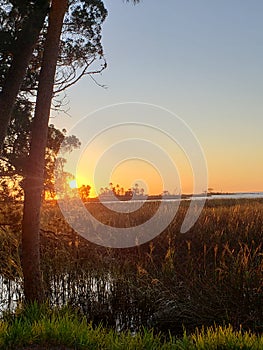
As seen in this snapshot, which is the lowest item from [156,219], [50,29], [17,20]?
[156,219]

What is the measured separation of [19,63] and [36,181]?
10.4 feet

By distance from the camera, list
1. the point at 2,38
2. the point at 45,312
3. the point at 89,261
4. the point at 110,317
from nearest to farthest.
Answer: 1. the point at 45,312
2. the point at 110,317
3. the point at 2,38
4. the point at 89,261

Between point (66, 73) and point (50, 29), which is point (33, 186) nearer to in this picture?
point (50, 29)

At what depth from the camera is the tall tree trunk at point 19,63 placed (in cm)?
1070

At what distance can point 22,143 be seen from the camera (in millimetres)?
14688

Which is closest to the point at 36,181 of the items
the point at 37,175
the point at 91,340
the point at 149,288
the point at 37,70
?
the point at 37,175

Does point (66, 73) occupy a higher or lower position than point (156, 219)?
higher

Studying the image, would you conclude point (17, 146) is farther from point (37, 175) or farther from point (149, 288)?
point (149, 288)

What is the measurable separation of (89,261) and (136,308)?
135 inches

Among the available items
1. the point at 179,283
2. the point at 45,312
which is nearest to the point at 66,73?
the point at 179,283

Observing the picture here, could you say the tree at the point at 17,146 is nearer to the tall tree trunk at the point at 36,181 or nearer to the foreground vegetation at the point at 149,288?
the foreground vegetation at the point at 149,288

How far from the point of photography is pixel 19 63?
35.5ft

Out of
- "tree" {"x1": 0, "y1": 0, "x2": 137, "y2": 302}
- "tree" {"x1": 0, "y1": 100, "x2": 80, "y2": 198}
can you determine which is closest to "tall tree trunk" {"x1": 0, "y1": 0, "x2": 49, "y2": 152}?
"tree" {"x1": 0, "y1": 0, "x2": 137, "y2": 302}

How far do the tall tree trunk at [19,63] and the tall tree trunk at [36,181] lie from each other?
64.7 inches
